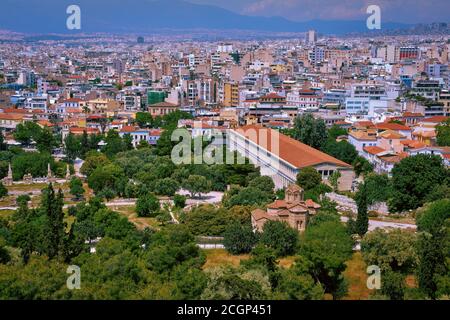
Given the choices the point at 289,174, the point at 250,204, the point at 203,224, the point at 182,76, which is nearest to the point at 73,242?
the point at 203,224

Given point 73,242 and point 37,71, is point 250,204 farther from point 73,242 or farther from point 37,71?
point 37,71

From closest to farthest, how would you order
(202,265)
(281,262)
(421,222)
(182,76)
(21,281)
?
(21,281) → (202,265) → (281,262) → (421,222) → (182,76)

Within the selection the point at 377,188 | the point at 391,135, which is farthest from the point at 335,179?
the point at 391,135

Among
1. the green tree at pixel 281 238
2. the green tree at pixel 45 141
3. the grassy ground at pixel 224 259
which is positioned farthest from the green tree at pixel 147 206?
the green tree at pixel 45 141

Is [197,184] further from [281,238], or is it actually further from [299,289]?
[299,289]

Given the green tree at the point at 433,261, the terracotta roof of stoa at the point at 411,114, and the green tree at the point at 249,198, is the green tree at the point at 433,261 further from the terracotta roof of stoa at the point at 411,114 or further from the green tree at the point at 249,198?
the terracotta roof of stoa at the point at 411,114

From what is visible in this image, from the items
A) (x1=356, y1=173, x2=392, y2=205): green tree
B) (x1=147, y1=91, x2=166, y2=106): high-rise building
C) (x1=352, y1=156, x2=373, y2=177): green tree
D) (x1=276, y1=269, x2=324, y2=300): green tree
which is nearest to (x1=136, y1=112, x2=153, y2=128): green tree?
(x1=147, y1=91, x2=166, y2=106): high-rise building
